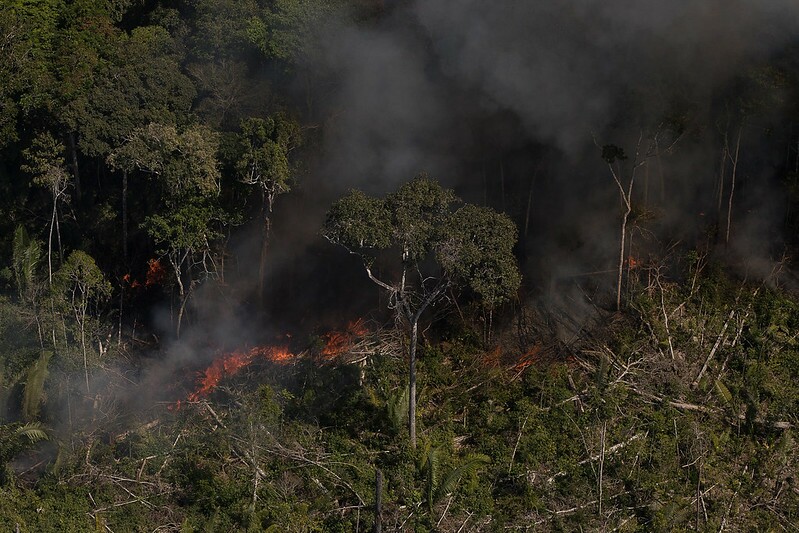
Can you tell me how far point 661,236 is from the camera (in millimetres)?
21391

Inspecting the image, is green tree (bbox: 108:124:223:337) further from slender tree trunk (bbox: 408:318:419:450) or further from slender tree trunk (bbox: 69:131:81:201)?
slender tree trunk (bbox: 408:318:419:450)

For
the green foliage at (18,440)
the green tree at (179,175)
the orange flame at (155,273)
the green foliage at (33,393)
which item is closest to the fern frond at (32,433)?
the green foliage at (18,440)

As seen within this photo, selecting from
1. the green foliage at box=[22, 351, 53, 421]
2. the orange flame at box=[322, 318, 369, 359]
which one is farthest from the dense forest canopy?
the orange flame at box=[322, 318, 369, 359]

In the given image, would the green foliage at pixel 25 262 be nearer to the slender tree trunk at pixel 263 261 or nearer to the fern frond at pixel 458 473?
Answer: the slender tree trunk at pixel 263 261

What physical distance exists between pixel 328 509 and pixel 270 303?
6.18 meters


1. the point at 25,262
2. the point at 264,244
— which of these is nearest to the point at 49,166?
the point at 25,262

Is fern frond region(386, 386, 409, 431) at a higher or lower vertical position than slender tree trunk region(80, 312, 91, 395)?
higher

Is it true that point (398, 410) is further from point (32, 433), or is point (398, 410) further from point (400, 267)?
point (32, 433)

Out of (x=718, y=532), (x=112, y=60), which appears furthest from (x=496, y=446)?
(x=112, y=60)

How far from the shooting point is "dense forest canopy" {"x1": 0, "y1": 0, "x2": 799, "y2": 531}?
17453 mm

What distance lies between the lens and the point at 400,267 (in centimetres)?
2178

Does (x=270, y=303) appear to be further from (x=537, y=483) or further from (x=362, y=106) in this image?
(x=537, y=483)

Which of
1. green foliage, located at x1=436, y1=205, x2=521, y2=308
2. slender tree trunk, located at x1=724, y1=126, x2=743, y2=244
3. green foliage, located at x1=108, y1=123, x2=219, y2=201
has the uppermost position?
slender tree trunk, located at x1=724, y1=126, x2=743, y2=244

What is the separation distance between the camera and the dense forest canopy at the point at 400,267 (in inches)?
687
